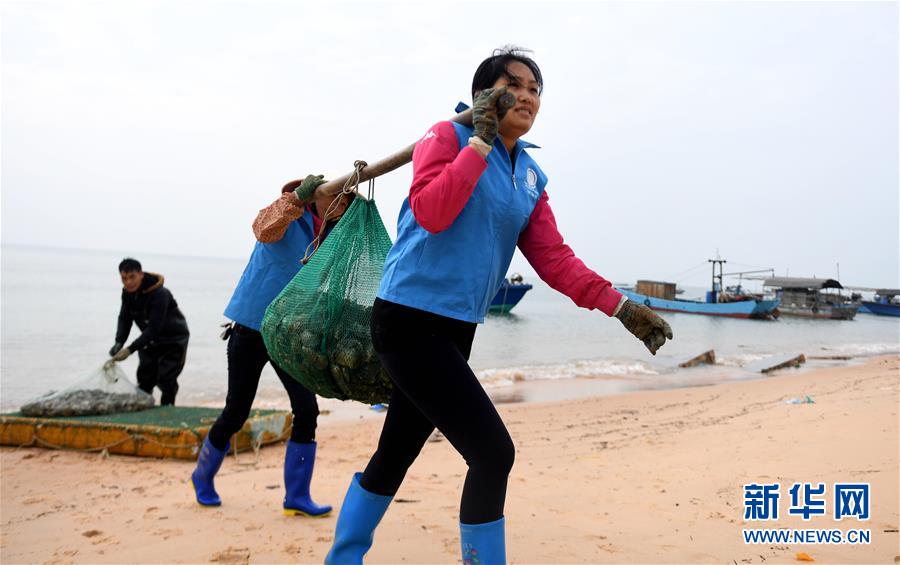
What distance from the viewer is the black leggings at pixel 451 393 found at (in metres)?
1.70

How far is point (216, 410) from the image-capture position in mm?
6004

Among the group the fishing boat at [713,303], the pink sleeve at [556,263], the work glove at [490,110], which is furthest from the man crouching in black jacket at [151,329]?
the fishing boat at [713,303]

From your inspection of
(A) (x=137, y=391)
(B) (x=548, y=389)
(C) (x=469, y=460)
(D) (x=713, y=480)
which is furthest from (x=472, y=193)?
(B) (x=548, y=389)

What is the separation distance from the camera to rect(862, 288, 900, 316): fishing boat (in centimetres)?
5888

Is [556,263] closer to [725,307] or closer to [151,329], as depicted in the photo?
[151,329]

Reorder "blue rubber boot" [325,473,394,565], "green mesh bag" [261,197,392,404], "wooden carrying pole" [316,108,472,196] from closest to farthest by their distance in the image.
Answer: "blue rubber boot" [325,473,394,565], "green mesh bag" [261,197,392,404], "wooden carrying pole" [316,108,472,196]

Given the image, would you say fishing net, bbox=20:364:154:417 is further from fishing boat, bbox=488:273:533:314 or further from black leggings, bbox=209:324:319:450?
fishing boat, bbox=488:273:533:314

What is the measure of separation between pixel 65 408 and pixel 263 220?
380cm

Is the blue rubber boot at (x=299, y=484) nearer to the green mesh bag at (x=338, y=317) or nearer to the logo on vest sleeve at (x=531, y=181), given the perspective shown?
the green mesh bag at (x=338, y=317)

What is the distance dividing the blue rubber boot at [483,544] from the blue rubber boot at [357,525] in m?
0.40

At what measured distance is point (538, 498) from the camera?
11.9 feet

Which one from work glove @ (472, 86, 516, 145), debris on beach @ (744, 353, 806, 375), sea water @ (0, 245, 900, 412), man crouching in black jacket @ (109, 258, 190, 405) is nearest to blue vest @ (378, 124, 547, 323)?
work glove @ (472, 86, 516, 145)

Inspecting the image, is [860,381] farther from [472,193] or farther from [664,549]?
[472,193]

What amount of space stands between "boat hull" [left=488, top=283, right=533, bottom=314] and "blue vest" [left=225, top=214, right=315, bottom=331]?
3219 cm
